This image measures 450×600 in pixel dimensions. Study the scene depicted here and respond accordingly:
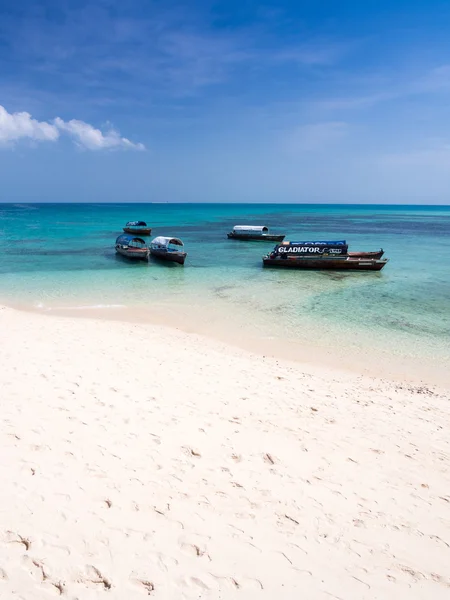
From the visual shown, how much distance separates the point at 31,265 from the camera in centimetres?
3200

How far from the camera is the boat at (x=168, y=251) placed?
108 feet

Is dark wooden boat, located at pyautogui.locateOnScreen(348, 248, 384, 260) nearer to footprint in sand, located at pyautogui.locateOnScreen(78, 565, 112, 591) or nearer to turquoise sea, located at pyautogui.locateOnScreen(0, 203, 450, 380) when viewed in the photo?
turquoise sea, located at pyautogui.locateOnScreen(0, 203, 450, 380)

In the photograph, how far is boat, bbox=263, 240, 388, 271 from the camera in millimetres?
31688

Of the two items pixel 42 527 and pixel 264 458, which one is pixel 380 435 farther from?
pixel 42 527

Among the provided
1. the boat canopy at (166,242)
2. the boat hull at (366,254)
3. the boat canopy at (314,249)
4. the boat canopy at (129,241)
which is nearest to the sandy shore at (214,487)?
the boat canopy at (314,249)

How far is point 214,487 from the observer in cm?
568

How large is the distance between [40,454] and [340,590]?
14.9ft

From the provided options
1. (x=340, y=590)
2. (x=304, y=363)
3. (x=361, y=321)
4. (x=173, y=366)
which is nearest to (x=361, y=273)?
(x=361, y=321)

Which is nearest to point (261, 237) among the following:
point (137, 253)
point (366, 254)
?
point (366, 254)

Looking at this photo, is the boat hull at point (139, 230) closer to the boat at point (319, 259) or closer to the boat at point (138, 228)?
the boat at point (138, 228)

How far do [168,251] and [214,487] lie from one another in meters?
29.4

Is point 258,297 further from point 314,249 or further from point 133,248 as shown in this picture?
point 133,248

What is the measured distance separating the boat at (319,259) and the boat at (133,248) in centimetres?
1093

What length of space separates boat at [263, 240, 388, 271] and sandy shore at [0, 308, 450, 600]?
2263 cm
